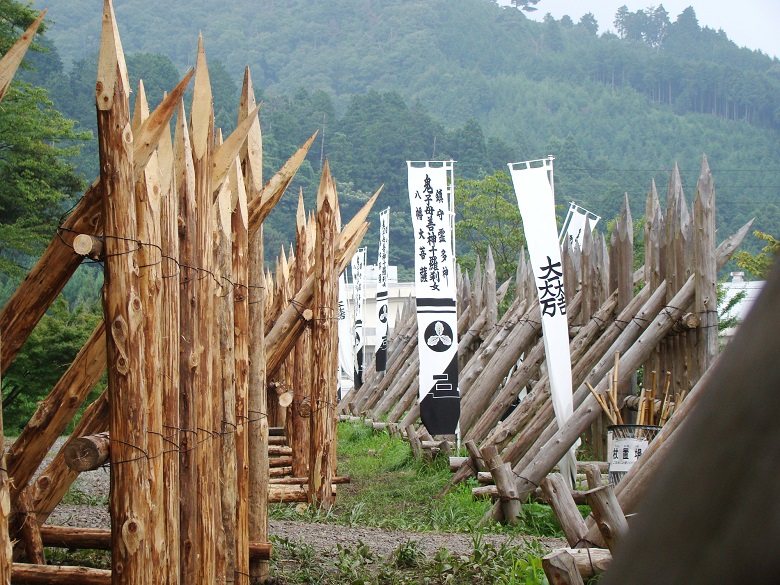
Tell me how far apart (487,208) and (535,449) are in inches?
715

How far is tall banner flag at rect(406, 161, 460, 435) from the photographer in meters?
9.55

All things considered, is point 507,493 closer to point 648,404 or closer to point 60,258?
point 648,404

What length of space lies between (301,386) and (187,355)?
5939 mm

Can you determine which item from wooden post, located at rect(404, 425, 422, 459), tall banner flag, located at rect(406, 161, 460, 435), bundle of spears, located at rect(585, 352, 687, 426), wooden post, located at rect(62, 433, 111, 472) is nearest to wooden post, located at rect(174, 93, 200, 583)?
wooden post, located at rect(62, 433, 111, 472)

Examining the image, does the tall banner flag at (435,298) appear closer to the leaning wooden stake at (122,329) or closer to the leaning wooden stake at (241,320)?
the leaning wooden stake at (241,320)

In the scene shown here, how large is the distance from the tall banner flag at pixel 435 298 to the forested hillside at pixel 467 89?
47.9 ft

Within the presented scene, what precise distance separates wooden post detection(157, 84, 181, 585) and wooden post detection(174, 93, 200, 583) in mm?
170

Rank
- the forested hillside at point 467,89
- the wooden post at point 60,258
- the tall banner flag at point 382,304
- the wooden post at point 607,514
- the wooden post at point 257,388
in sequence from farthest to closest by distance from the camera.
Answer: the forested hillside at point 467,89 < the tall banner flag at point 382,304 < the wooden post at point 257,388 < the wooden post at point 607,514 < the wooden post at point 60,258

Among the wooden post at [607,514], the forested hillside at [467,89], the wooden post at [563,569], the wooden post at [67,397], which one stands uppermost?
the forested hillside at [467,89]

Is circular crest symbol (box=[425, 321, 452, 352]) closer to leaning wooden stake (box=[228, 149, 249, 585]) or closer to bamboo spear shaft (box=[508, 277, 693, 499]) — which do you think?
bamboo spear shaft (box=[508, 277, 693, 499])

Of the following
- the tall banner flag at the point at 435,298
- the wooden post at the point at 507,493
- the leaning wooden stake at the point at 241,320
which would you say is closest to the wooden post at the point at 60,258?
the leaning wooden stake at the point at 241,320

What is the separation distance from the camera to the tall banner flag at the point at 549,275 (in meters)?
7.90

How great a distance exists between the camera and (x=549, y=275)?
8.23 m

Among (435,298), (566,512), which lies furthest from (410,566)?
(435,298)
